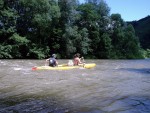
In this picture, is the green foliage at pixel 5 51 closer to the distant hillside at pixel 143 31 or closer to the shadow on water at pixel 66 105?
the shadow on water at pixel 66 105

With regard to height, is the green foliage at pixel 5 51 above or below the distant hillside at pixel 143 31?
below

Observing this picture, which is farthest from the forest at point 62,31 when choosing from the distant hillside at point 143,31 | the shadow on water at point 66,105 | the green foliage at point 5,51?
the distant hillside at point 143,31

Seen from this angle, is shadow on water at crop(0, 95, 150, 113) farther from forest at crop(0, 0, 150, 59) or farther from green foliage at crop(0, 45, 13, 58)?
forest at crop(0, 0, 150, 59)

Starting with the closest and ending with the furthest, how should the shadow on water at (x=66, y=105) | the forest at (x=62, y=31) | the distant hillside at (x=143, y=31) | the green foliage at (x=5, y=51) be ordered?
the shadow on water at (x=66, y=105) < the green foliage at (x=5, y=51) < the forest at (x=62, y=31) < the distant hillside at (x=143, y=31)

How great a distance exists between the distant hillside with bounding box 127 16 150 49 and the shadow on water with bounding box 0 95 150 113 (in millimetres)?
103253

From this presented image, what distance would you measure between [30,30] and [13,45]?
4.76m

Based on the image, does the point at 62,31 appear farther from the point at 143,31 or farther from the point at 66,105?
the point at 143,31

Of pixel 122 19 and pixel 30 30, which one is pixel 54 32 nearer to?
pixel 30 30

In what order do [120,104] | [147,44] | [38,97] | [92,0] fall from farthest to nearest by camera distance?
1. [147,44]
2. [92,0]
3. [38,97]
4. [120,104]

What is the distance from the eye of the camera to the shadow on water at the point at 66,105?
758cm

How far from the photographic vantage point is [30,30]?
43.0 m

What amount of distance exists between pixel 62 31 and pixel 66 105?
1445 inches

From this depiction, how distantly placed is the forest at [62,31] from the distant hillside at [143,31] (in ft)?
193

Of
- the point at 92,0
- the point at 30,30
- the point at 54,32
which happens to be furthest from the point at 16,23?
the point at 92,0
